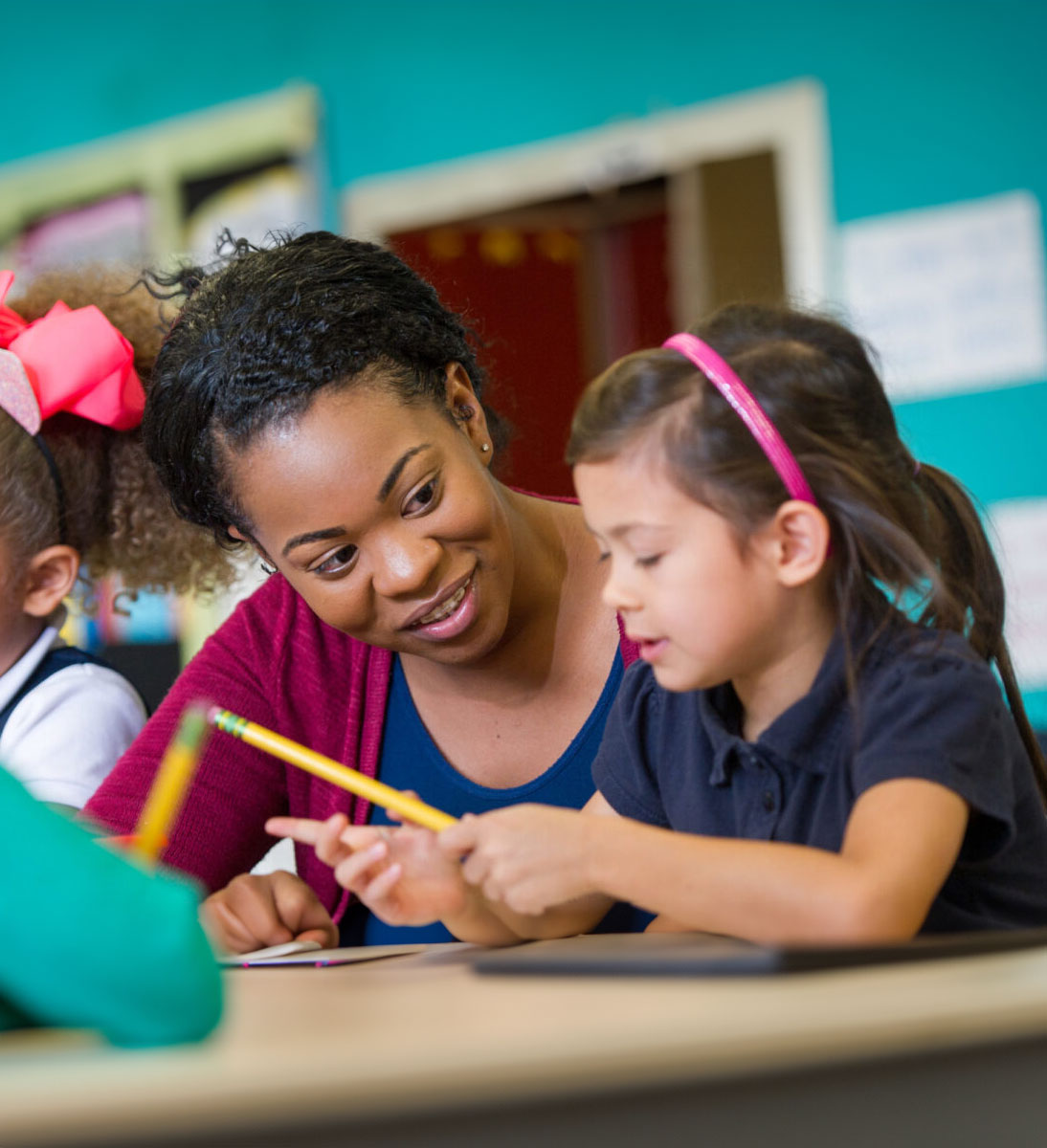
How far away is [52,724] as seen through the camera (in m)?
1.38

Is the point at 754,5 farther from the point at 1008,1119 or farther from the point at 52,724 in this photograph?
the point at 1008,1119

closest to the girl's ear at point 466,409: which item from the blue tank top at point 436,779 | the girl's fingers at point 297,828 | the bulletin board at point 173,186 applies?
the blue tank top at point 436,779

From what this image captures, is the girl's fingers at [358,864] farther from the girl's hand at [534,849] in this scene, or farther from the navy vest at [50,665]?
the navy vest at [50,665]

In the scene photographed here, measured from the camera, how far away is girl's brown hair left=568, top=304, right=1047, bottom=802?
886 mm

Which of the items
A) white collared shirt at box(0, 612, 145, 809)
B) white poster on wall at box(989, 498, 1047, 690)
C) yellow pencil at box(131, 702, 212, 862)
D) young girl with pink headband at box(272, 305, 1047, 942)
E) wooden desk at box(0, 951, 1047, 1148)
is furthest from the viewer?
white poster on wall at box(989, 498, 1047, 690)

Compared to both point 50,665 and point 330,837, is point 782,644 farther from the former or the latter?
point 50,665

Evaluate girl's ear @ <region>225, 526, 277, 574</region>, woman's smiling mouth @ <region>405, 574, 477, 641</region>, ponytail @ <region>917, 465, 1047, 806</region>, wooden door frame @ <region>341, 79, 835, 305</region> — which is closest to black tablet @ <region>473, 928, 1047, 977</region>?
ponytail @ <region>917, 465, 1047, 806</region>

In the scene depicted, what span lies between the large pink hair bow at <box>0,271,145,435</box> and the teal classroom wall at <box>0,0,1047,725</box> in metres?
1.82

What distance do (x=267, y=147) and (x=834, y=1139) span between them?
349 cm

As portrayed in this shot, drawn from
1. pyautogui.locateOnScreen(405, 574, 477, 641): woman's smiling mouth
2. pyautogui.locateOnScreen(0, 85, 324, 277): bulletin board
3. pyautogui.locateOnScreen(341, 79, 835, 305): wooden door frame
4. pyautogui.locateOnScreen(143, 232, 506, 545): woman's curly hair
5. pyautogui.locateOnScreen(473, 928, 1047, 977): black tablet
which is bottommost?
pyautogui.locateOnScreen(473, 928, 1047, 977): black tablet

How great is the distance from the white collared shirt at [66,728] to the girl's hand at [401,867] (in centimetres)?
53

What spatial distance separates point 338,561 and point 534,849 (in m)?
0.43

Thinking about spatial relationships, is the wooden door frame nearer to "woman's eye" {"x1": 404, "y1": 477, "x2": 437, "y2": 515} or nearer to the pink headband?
"woman's eye" {"x1": 404, "y1": 477, "x2": 437, "y2": 515}

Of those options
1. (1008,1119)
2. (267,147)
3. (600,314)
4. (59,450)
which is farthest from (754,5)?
(1008,1119)
